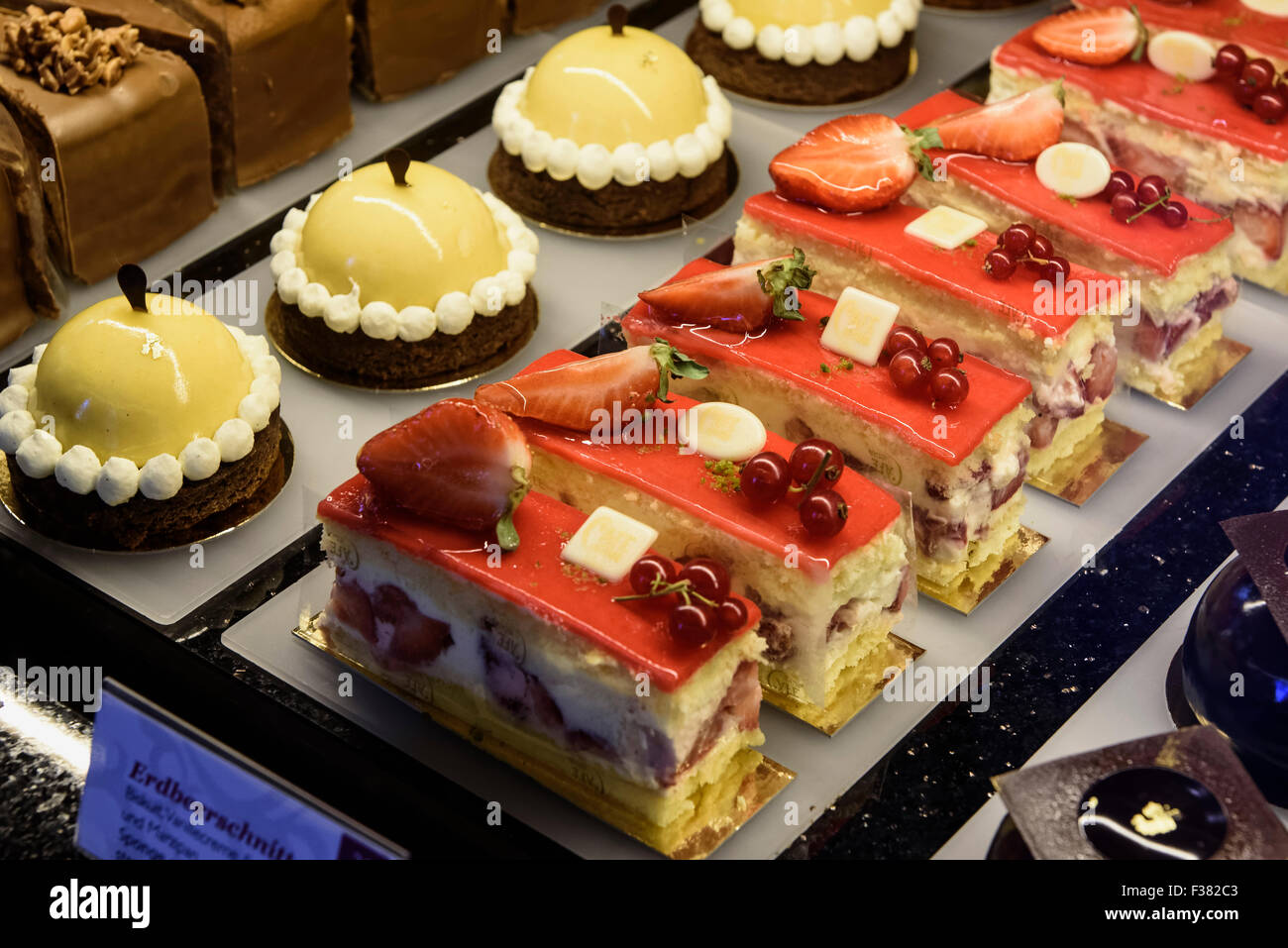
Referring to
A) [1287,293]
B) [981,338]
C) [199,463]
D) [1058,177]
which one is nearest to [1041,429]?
[981,338]

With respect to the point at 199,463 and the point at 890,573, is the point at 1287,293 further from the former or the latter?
the point at 199,463

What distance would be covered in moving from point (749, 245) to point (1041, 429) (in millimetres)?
878

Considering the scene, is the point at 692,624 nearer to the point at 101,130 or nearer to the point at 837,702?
the point at 837,702

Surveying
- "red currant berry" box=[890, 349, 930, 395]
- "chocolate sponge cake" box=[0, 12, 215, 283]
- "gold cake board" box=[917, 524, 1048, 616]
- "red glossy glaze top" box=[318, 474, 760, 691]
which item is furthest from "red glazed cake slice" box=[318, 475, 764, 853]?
"chocolate sponge cake" box=[0, 12, 215, 283]

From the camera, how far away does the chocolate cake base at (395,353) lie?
4074 millimetres

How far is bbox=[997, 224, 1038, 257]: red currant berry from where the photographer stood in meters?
3.86

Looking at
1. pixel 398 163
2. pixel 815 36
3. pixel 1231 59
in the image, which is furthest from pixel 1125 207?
pixel 398 163

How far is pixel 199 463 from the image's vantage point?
3594 mm

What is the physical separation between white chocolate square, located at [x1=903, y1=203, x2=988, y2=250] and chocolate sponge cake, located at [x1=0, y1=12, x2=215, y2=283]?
189 centimetres

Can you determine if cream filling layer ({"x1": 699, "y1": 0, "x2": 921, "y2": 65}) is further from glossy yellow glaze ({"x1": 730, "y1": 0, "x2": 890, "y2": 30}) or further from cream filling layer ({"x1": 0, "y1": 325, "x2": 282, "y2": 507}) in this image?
cream filling layer ({"x1": 0, "y1": 325, "x2": 282, "y2": 507})

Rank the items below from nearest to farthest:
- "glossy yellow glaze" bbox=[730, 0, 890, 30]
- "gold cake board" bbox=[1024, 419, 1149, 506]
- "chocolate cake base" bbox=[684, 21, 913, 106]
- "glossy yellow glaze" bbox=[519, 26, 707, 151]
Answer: "gold cake board" bbox=[1024, 419, 1149, 506] < "glossy yellow glaze" bbox=[519, 26, 707, 151] < "glossy yellow glaze" bbox=[730, 0, 890, 30] < "chocolate cake base" bbox=[684, 21, 913, 106]

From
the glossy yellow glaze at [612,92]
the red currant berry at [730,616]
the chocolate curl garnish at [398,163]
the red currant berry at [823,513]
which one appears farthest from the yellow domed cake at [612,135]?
the red currant berry at [730,616]

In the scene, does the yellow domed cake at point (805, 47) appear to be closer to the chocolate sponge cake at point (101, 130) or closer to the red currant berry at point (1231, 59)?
the red currant berry at point (1231, 59)

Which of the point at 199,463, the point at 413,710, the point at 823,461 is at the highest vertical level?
the point at 823,461
